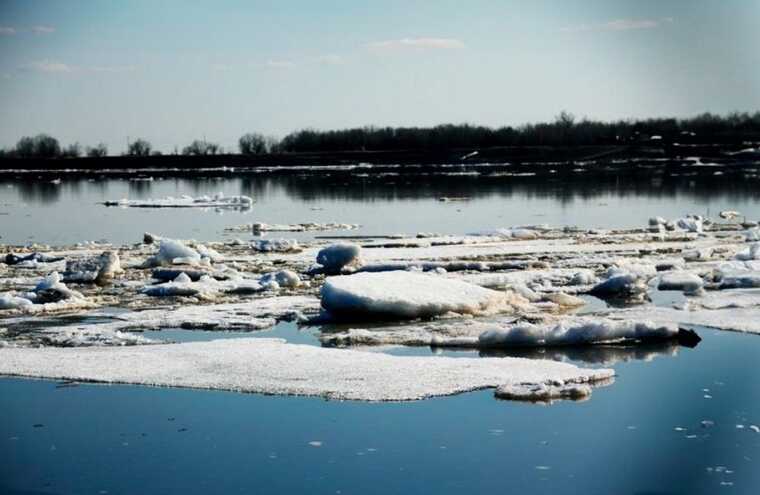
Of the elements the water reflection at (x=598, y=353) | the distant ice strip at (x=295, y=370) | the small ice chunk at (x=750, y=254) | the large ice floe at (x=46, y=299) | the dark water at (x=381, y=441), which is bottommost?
the dark water at (x=381, y=441)

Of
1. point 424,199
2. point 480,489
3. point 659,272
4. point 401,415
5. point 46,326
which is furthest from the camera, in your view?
point 424,199

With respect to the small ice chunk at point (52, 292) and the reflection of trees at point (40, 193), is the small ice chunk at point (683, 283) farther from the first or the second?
the reflection of trees at point (40, 193)

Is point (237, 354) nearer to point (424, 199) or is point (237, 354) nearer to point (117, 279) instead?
point (117, 279)

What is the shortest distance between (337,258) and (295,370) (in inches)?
202

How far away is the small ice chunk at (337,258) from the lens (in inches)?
463

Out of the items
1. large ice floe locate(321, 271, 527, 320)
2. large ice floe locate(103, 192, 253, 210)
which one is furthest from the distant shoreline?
large ice floe locate(321, 271, 527, 320)

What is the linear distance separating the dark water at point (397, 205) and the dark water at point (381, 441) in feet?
36.9

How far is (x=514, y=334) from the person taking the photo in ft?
24.7

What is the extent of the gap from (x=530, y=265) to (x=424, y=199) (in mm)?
14688

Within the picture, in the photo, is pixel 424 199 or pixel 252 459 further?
pixel 424 199

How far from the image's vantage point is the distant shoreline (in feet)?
182

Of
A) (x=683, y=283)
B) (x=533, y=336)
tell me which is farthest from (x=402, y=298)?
(x=683, y=283)

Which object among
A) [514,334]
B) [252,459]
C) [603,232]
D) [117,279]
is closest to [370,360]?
[514,334]

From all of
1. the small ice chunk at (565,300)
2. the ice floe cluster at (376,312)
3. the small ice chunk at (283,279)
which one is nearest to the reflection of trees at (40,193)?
the ice floe cluster at (376,312)
